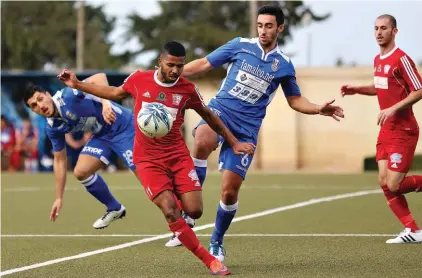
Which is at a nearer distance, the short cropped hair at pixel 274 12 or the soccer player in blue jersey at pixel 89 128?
the short cropped hair at pixel 274 12

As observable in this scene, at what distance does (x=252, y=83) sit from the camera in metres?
10.1

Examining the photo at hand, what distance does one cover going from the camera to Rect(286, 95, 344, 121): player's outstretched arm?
9430 mm

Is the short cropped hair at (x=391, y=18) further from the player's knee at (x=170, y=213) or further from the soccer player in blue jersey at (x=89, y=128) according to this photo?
the player's knee at (x=170, y=213)

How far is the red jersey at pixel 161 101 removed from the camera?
9.08 metres

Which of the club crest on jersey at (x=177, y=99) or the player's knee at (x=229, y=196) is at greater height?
the club crest on jersey at (x=177, y=99)

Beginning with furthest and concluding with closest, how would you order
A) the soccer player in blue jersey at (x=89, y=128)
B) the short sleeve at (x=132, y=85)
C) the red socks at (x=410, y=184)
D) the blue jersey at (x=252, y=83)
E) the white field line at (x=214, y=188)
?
the white field line at (x=214, y=188), the soccer player in blue jersey at (x=89, y=128), the red socks at (x=410, y=184), the blue jersey at (x=252, y=83), the short sleeve at (x=132, y=85)

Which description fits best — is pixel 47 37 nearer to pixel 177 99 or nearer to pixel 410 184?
pixel 410 184

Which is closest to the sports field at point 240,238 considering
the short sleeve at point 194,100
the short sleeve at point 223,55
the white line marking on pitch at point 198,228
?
the white line marking on pitch at point 198,228

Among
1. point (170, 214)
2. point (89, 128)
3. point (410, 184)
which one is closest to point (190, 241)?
point (170, 214)

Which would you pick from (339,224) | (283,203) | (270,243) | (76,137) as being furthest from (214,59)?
(76,137)

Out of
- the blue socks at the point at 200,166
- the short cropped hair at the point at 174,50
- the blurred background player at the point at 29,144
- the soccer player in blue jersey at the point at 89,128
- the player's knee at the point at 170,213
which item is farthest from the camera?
the blurred background player at the point at 29,144

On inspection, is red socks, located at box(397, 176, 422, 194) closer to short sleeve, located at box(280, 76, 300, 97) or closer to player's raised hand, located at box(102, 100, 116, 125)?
short sleeve, located at box(280, 76, 300, 97)

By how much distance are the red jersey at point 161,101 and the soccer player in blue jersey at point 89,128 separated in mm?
2210

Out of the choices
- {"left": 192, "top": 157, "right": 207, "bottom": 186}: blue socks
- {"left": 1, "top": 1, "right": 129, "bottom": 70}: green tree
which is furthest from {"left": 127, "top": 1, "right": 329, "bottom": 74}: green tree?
{"left": 192, "top": 157, "right": 207, "bottom": 186}: blue socks
